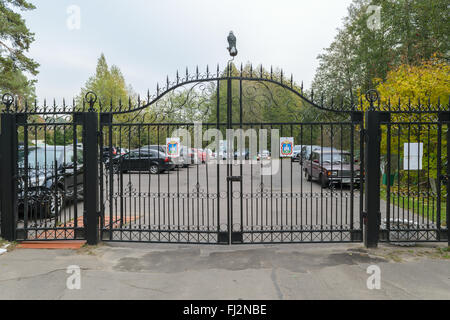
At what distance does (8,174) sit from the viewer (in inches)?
241

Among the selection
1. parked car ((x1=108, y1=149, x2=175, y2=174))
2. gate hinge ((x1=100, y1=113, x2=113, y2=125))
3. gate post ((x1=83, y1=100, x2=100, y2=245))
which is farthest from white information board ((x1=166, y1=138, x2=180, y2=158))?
gate post ((x1=83, y1=100, x2=100, y2=245))

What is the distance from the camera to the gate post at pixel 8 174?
6086mm

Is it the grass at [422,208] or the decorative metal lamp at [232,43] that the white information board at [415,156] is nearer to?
the grass at [422,208]

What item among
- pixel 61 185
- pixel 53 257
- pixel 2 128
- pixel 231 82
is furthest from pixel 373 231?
pixel 61 185

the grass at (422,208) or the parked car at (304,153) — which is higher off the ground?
the parked car at (304,153)

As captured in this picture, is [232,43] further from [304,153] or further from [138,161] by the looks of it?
[304,153]

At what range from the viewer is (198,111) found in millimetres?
6395

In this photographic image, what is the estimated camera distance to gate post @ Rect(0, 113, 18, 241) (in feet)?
20.0

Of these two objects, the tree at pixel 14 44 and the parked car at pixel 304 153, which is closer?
the parked car at pixel 304 153

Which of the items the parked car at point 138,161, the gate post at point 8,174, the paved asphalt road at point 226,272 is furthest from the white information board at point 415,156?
the gate post at point 8,174

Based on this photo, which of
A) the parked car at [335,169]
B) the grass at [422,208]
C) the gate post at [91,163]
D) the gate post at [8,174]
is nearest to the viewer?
the grass at [422,208]

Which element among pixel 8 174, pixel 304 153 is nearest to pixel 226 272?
pixel 8 174

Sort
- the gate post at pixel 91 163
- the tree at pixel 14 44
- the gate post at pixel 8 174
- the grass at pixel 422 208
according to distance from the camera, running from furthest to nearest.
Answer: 1. the tree at pixel 14 44
2. the gate post at pixel 8 174
3. the gate post at pixel 91 163
4. the grass at pixel 422 208

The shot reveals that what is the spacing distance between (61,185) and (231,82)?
5.62 m
